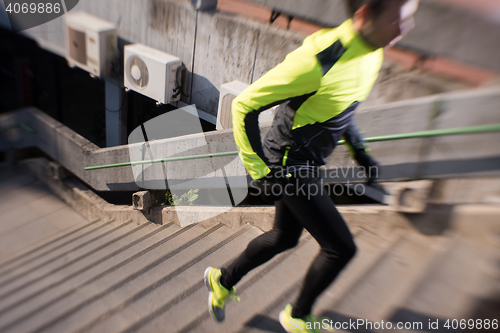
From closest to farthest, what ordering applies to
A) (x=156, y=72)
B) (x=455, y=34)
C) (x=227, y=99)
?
(x=455, y=34), (x=227, y=99), (x=156, y=72)

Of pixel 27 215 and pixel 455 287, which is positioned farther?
pixel 27 215

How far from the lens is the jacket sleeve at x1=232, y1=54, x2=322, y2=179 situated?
5.12ft

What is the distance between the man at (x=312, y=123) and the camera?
1568 mm

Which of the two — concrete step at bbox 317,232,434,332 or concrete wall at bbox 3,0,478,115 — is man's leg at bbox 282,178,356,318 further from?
concrete wall at bbox 3,0,478,115

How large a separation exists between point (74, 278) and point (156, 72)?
161 inches

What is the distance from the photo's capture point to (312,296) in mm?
1921

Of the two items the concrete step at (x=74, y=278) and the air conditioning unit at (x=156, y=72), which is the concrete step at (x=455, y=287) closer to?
the concrete step at (x=74, y=278)

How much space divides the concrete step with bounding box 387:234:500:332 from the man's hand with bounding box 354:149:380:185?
0.77 meters

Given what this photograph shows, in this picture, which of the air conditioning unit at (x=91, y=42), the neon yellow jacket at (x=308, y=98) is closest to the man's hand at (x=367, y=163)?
the neon yellow jacket at (x=308, y=98)

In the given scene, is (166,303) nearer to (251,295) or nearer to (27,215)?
(251,295)

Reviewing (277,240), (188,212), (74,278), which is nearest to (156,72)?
(188,212)

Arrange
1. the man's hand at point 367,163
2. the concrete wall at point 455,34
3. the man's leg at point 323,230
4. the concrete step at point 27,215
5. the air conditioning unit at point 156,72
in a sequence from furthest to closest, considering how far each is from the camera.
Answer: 1. the air conditioning unit at point 156,72
2. the concrete step at point 27,215
3. the concrete wall at point 455,34
4. the man's hand at point 367,163
5. the man's leg at point 323,230

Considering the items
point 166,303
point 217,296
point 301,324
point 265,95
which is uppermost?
point 265,95

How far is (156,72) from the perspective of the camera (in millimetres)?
6367
